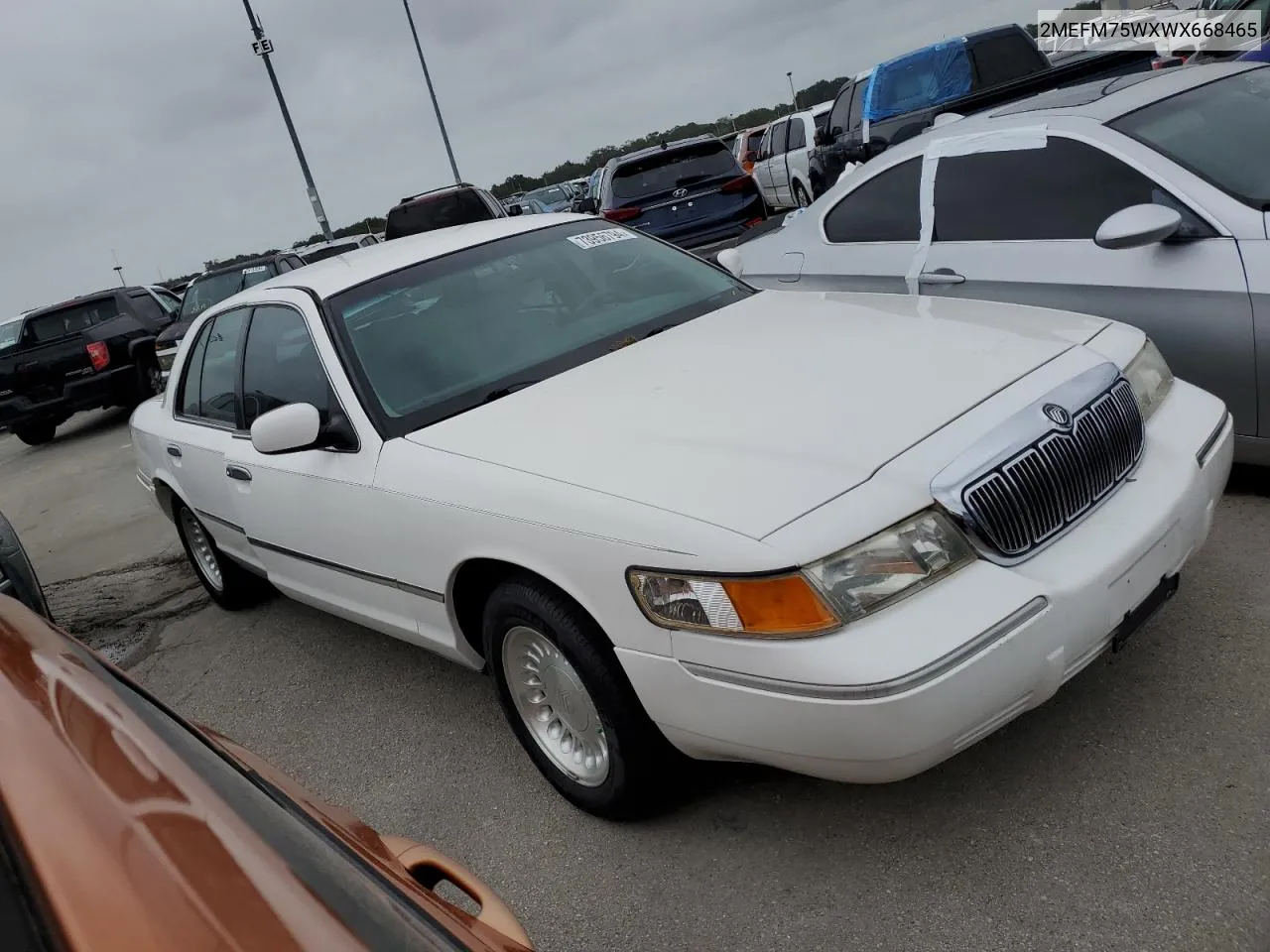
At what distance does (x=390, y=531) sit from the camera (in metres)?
3.21

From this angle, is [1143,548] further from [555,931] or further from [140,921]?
[140,921]

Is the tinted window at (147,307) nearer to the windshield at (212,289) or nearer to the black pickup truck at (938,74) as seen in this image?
the windshield at (212,289)

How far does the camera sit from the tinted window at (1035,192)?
4172 millimetres

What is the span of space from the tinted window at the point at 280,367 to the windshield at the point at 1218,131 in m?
3.28

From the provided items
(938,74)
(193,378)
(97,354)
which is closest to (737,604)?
(193,378)

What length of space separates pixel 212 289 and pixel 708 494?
12281 millimetres

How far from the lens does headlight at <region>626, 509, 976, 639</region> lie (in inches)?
87.8

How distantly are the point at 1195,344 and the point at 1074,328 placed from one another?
3.20ft

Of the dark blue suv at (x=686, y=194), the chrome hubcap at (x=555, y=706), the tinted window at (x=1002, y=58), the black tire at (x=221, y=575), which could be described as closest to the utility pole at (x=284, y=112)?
the dark blue suv at (x=686, y=194)

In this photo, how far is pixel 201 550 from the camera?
5.57m

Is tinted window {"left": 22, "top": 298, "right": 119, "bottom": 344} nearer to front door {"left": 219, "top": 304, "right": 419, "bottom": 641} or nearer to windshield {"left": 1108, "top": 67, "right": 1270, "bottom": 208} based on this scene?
front door {"left": 219, "top": 304, "right": 419, "bottom": 641}

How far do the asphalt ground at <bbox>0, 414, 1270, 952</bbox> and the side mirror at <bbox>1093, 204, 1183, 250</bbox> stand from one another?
Result: 1.07m

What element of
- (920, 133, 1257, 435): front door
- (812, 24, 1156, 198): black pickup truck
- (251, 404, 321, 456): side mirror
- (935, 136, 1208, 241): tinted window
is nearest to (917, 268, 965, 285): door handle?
(920, 133, 1257, 435): front door

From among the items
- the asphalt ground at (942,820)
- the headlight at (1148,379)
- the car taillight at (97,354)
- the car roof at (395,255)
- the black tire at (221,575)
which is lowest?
the asphalt ground at (942,820)
